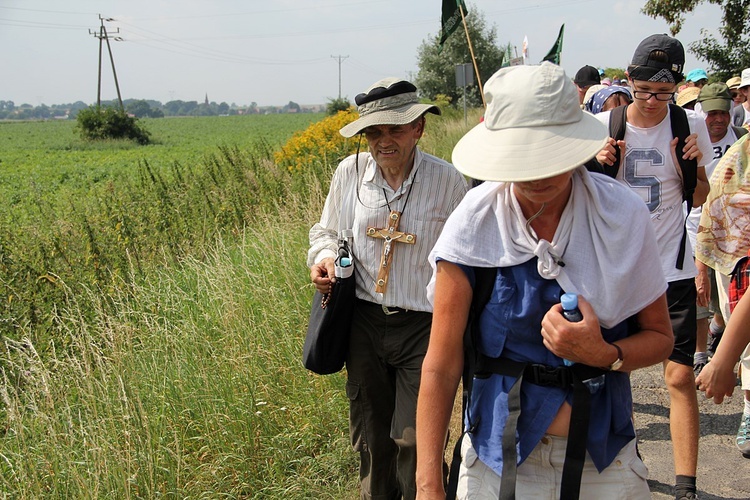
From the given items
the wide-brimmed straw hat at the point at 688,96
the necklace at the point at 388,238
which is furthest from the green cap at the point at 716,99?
the necklace at the point at 388,238

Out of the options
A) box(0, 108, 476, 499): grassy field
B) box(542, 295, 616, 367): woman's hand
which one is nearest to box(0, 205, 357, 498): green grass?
box(0, 108, 476, 499): grassy field

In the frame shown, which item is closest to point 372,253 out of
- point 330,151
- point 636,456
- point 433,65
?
point 636,456

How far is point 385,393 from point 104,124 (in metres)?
52.2

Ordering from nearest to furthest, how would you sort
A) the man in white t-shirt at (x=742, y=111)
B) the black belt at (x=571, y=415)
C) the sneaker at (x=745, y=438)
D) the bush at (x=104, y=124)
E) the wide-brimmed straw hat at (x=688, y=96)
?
the black belt at (x=571, y=415), the sneaker at (x=745, y=438), the man in white t-shirt at (x=742, y=111), the wide-brimmed straw hat at (x=688, y=96), the bush at (x=104, y=124)

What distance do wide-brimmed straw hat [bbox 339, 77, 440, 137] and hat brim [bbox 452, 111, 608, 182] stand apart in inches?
54.5

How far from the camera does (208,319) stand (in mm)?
5242

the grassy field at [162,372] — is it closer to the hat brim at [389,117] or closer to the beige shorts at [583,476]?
the hat brim at [389,117]

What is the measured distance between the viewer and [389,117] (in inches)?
129

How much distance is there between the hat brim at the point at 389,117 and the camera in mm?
3236

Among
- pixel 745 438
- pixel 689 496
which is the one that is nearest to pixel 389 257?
pixel 689 496

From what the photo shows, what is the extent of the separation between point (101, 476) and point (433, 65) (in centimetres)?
4342

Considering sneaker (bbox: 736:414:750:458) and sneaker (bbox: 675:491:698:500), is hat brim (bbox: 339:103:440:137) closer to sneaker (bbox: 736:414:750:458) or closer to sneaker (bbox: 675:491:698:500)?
sneaker (bbox: 675:491:698:500)

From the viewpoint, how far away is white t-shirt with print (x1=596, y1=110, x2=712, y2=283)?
12.1 feet

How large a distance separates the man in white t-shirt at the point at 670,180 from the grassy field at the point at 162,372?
5.61ft
